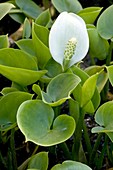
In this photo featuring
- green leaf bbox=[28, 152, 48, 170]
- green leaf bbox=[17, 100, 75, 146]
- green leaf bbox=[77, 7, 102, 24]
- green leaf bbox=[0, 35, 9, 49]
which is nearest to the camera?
green leaf bbox=[17, 100, 75, 146]

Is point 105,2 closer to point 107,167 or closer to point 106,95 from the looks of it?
point 106,95

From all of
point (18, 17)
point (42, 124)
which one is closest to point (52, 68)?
point (42, 124)

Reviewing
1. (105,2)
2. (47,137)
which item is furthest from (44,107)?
(105,2)

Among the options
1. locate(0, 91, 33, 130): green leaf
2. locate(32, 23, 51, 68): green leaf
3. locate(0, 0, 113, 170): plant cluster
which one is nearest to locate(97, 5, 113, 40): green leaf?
locate(0, 0, 113, 170): plant cluster

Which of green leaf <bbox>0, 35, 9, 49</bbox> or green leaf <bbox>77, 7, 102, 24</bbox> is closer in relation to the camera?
green leaf <bbox>0, 35, 9, 49</bbox>

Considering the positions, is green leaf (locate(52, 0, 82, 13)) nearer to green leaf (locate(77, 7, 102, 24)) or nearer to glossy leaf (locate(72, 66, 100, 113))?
green leaf (locate(77, 7, 102, 24))

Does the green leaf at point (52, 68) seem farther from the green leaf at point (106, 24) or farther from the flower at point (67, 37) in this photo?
the green leaf at point (106, 24)
